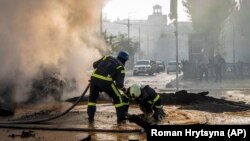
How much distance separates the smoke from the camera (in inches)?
492

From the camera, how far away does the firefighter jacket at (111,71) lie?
27.5 feet

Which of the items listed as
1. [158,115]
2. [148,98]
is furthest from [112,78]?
[158,115]

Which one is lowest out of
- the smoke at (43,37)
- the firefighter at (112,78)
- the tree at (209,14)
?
the firefighter at (112,78)

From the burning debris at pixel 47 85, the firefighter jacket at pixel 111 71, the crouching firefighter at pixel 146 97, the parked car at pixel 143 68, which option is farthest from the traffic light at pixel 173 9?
the parked car at pixel 143 68

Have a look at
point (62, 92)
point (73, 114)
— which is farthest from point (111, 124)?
point (62, 92)

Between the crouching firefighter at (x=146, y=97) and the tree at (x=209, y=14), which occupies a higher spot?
the tree at (x=209, y=14)

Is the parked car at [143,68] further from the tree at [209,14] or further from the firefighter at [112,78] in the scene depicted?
the firefighter at [112,78]

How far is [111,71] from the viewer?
8.43 meters

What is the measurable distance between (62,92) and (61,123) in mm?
6220

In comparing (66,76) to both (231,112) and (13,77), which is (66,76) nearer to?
(13,77)

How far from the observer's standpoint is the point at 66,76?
15.8m

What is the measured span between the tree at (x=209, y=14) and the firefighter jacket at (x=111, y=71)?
3068cm

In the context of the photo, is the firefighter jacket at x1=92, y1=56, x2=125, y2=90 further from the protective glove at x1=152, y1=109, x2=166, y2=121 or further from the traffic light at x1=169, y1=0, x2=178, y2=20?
the traffic light at x1=169, y1=0, x2=178, y2=20

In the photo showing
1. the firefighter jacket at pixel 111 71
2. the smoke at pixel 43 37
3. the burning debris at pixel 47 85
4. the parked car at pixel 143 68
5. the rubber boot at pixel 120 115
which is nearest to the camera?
the firefighter jacket at pixel 111 71
